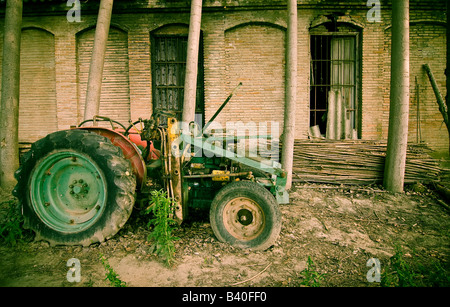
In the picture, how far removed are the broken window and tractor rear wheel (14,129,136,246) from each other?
6.03m

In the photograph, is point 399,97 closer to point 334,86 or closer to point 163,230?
point 334,86

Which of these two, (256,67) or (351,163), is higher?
(256,67)

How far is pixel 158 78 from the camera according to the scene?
7.14 m

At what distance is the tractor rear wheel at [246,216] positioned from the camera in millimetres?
2578

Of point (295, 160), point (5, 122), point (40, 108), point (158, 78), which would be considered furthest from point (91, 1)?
point (295, 160)

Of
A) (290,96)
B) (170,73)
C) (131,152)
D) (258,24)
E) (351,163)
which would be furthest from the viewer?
(170,73)

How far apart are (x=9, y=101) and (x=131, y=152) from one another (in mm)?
3878

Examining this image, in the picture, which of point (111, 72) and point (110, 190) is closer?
point (110, 190)

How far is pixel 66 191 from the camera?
269 cm

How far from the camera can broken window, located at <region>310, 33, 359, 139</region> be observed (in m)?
6.97

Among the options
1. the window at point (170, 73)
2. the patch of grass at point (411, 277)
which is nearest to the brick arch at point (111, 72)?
the window at point (170, 73)

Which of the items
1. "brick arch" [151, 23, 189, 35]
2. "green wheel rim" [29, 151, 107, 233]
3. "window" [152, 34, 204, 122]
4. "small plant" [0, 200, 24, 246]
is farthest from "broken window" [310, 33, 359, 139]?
"small plant" [0, 200, 24, 246]

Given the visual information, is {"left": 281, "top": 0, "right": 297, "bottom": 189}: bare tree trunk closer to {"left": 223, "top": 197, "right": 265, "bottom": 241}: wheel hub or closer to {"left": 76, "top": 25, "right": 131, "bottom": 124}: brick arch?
{"left": 223, "top": 197, "right": 265, "bottom": 241}: wheel hub

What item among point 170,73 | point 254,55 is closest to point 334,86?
point 254,55
